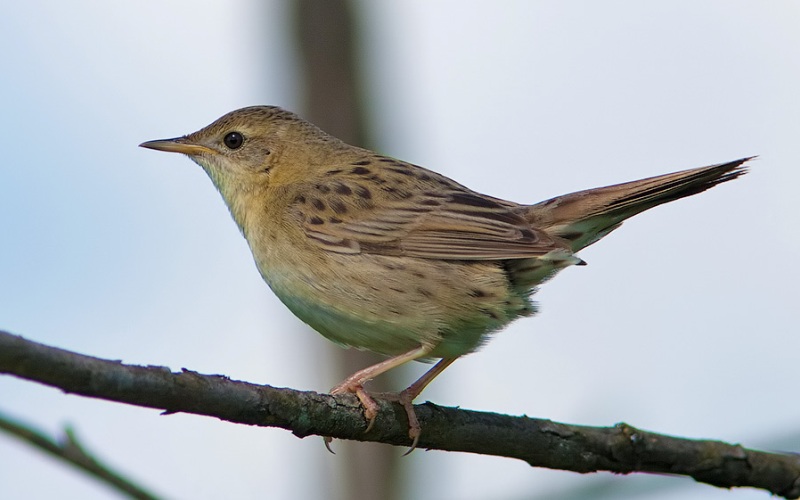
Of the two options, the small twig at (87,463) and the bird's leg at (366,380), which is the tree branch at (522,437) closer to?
the bird's leg at (366,380)

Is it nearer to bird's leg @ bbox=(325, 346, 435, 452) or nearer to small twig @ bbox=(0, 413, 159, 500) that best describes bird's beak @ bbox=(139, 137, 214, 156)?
bird's leg @ bbox=(325, 346, 435, 452)

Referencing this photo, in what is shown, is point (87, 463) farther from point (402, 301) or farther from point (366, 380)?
point (402, 301)

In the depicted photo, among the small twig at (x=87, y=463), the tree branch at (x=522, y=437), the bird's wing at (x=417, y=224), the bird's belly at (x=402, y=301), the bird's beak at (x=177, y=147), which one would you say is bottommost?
the small twig at (x=87, y=463)

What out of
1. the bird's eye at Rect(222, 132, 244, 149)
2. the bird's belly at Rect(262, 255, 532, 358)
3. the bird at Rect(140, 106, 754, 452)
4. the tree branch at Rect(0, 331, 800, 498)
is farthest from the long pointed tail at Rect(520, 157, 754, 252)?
the bird's eye at Rect(222, 132, 244, 149)

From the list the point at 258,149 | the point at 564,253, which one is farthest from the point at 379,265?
the point at 258,149

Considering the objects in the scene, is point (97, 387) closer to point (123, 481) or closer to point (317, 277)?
point (123, 481)

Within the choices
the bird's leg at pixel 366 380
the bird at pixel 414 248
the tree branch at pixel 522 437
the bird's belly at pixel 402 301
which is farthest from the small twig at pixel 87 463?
the bird's belly at pixel 402 301

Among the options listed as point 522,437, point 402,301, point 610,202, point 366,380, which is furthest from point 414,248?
point 522,437
